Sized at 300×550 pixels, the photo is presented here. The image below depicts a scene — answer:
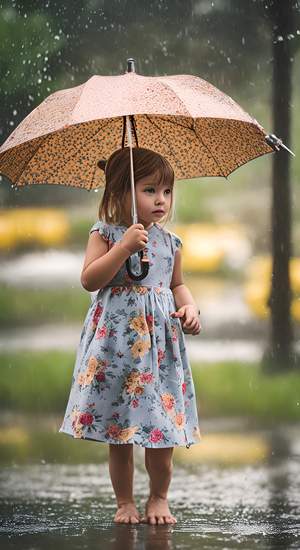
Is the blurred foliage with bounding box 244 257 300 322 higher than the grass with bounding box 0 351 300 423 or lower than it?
higher

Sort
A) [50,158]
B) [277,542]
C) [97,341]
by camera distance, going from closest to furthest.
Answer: [277,542], [97,341], [50,158]

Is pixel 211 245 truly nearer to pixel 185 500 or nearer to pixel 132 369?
pixel 185 500

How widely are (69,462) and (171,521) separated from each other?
1.92 m

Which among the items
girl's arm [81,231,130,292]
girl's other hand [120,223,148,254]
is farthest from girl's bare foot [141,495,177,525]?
girl's other hand [120,223,148,254]

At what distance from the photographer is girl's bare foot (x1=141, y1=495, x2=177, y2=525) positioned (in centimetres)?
356

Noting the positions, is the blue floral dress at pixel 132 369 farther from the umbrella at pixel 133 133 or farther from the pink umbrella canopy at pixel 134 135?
the pink umbrella canopy at pixel 134 135

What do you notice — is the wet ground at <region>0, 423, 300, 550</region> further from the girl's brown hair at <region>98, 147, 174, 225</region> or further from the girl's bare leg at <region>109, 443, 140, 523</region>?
the girl's brown hair at <region>98, 147, 174, 225</region>

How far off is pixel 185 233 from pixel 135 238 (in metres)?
2.29

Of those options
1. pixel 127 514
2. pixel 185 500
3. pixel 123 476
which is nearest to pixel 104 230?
pixel 123 476

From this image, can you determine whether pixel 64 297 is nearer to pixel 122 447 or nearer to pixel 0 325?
pixel 0 325

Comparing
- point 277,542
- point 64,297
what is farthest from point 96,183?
point 64,297

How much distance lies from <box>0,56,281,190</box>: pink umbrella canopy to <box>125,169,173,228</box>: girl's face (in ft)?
0.66

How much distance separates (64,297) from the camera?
562 centimetres

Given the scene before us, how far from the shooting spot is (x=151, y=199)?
11.6 feet
